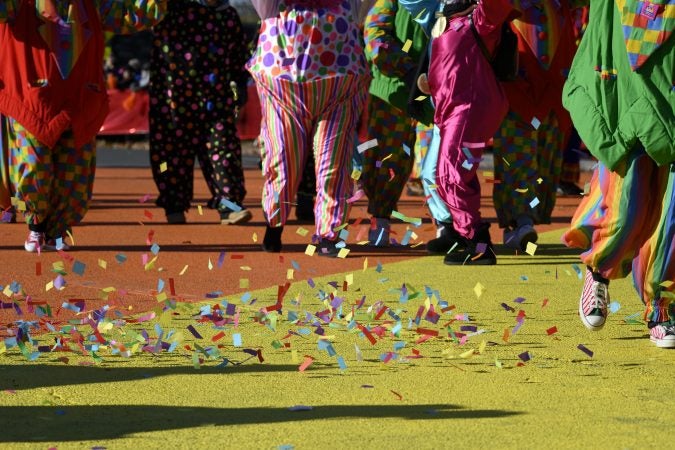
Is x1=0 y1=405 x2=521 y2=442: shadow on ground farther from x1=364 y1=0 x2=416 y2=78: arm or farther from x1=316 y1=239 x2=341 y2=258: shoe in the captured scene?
x1=364 y1=0 x2=416 y2=78: arm

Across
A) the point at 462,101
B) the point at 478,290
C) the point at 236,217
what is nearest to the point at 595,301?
the point at 478,290

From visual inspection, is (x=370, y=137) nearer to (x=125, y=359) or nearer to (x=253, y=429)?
(x=125, y=359)

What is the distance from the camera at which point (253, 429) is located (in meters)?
4.29

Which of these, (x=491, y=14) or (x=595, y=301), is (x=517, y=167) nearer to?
(x=491, y=14)

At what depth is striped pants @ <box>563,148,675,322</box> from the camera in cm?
539

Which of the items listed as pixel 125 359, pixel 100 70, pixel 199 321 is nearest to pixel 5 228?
pixel 100 70

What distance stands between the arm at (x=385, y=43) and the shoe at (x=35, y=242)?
2.24 metres

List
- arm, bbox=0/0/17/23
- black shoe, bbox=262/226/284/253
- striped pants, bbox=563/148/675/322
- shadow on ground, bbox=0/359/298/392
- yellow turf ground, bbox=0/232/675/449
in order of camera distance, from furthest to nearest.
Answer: black shoe, bbox=262/226/284/253 → arm, bbox=0/0/17/23 → striped pants, bbox=563/148/675/322 → shadow on ground, bbox=0/359/298/392 → yellow turf ground, bbox=0/232/675/449

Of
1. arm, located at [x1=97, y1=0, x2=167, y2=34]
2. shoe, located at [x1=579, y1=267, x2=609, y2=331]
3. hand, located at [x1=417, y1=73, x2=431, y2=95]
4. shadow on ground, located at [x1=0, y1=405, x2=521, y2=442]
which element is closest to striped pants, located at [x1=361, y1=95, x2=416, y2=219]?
hand, located at [x1=417, y1=73, x2=431, y2=95]

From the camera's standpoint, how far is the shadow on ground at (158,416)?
4270mm

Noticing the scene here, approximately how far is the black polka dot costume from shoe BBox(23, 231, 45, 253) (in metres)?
1.78

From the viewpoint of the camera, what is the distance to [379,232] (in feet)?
31.5

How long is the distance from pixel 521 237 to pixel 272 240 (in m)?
1.51

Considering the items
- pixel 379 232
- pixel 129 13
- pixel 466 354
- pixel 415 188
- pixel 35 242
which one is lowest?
pixel 415 188
